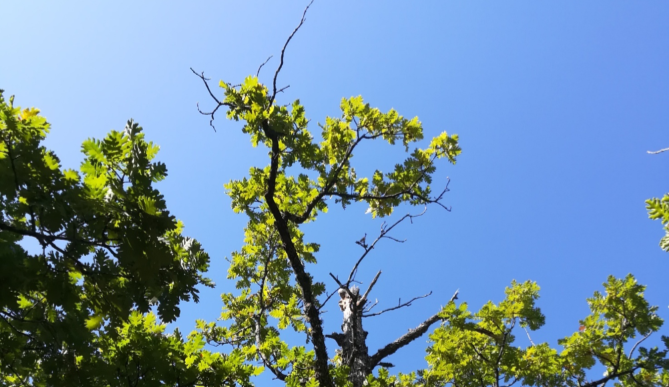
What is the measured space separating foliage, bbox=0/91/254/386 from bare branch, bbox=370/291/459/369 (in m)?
3.50

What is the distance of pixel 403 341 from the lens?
584cm

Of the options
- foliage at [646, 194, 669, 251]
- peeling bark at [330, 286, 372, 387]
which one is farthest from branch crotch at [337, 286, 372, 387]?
foliage at [646, 194, 669, 251]

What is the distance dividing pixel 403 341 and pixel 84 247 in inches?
189

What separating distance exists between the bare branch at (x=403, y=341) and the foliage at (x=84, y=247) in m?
3.50

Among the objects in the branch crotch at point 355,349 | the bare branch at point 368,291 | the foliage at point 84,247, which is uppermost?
the bare branch at point 368,291

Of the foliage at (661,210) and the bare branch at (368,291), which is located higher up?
the bare branch at (368,291)

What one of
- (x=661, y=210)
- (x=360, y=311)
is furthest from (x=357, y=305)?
(x=661, y=210)

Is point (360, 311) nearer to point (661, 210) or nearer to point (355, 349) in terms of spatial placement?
point (355, 349)

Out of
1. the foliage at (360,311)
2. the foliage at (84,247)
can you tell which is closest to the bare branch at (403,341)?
the foliage at (360,311)

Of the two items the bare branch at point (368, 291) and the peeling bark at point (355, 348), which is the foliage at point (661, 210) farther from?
the bare branch at point (368, 291)

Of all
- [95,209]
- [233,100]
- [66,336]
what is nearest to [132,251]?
[95,209]

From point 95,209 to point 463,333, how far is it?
13.2 feet

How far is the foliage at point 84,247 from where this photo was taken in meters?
1.92

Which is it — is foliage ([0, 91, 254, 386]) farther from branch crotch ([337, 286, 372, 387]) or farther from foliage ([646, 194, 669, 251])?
branch crotch ([337, 286, 372, 387])
